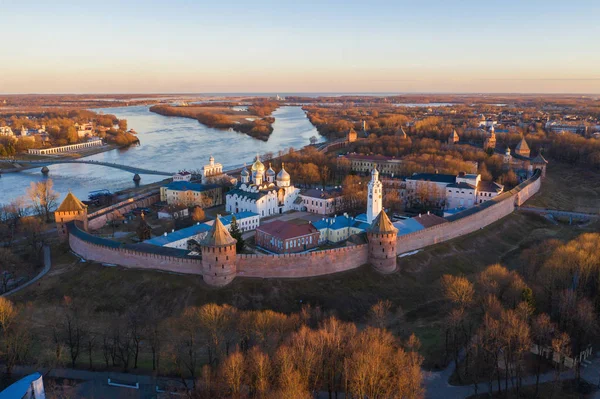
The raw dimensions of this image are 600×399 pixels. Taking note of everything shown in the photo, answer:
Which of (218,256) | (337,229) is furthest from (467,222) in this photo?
(218,256)

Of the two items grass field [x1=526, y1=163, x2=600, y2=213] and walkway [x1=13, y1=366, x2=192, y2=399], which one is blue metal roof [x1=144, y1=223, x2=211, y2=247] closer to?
walkway [x1=13, y1=366, x2=192, y2=399]

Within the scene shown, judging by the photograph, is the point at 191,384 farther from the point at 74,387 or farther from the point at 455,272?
the point at 455,272

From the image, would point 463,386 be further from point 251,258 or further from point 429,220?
point 429,220

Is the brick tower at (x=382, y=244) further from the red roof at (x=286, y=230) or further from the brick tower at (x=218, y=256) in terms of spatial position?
the brick tower at (x=218, y=256)

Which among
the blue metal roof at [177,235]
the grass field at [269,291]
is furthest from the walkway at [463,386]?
the blue metal roof at [177,235]

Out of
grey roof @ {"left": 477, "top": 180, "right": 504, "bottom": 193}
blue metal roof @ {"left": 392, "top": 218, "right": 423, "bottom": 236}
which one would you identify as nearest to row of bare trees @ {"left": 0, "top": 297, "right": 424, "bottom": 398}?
blue metal roof @ {"left": 392, "top": 218, "right": 423, "bottom": 236}

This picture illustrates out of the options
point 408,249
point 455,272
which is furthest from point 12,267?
point 455,272

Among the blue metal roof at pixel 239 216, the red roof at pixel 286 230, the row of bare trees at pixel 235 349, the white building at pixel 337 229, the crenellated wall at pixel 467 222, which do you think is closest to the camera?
the row of bare trees at pixel 235 349
